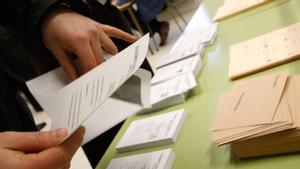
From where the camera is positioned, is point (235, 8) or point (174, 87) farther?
point (235, 8)

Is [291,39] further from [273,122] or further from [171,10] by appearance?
[171,10]

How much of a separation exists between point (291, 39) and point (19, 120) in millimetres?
722

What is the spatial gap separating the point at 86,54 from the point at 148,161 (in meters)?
0.24

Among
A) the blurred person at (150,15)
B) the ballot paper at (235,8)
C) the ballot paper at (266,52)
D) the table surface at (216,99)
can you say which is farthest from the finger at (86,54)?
the blurred person at (150,15)

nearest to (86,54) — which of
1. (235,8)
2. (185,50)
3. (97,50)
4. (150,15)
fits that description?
(97,50)

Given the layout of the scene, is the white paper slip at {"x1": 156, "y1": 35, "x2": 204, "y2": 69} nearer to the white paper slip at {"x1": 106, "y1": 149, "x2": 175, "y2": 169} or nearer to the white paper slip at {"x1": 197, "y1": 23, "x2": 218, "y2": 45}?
the white paper slip at {"x1": 197, "y1": 23, "x2": 218, "y2": 45}

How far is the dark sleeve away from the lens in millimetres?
769

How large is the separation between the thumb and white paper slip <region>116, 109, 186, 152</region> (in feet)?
1.06

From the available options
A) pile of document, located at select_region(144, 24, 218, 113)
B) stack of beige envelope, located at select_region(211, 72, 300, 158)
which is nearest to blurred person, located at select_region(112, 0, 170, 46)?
pile of document, located at select_region(144, 24, 218, 113)

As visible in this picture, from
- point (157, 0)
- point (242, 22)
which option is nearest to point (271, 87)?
point (242, 22)

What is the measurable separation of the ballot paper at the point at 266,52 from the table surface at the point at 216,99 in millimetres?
19

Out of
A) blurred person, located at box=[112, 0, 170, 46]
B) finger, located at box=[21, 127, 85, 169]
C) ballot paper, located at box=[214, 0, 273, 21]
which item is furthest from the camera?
blurred person, located at box=[112, 0, 170, 46]

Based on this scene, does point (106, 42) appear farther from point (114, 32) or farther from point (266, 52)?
point (266, 52)

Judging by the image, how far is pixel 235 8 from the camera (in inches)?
53.9
